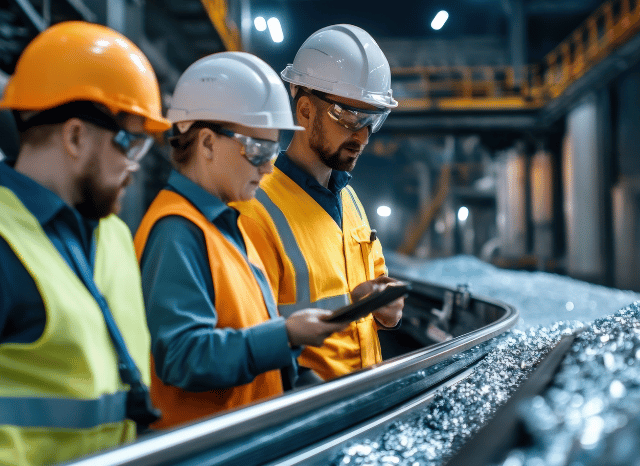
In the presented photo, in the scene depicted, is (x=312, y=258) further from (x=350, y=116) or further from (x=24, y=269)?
(x=24, y=269)

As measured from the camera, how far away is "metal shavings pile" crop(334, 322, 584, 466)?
107 cm

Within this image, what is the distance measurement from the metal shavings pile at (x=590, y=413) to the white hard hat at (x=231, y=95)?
802mm

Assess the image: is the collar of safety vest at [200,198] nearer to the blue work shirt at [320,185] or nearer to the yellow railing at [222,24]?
the blue work shirt at [320,185]

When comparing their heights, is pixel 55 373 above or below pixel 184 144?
below

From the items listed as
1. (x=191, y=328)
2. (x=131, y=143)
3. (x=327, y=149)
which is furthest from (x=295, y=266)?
(x=131, y=143)

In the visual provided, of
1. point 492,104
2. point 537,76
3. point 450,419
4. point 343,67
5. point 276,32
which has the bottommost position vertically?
point 450,419

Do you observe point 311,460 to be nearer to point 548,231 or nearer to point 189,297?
point 189,297

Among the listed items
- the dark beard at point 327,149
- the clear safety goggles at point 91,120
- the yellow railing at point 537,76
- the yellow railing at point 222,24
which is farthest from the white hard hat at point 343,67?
the yellow railing at point 537,76

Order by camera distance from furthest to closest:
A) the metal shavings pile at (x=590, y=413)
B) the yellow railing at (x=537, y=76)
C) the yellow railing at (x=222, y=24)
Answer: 1. the yellow railing at (x=537, y=76)
2. the yellow railing at (x=222, y=24)
3. the metal shavings pile at (x=590, y=413)

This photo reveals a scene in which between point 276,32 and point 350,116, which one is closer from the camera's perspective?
point 350,116

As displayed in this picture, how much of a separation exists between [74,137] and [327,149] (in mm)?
824

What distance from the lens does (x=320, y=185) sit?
165 centimetres

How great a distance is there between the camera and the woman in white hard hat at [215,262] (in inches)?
40.4

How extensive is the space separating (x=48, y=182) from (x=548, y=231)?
1121cm
